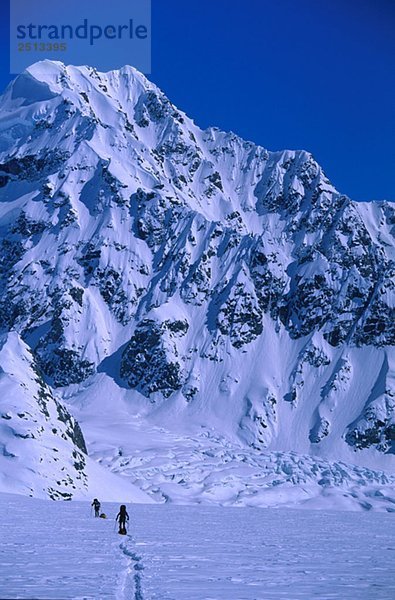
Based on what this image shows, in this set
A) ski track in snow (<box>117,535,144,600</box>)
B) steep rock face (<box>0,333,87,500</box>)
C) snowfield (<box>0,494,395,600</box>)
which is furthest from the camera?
steep rock face (<box>0,333,87,500</box>)

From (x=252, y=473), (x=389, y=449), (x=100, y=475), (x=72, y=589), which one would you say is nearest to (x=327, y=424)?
(x=389, y=449)

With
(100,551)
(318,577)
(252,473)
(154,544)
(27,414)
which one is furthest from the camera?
(252,473)

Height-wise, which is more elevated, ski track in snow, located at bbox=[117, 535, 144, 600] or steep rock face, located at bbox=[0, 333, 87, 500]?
steep rock face, located at bbox=[0, 333, 87, 500]

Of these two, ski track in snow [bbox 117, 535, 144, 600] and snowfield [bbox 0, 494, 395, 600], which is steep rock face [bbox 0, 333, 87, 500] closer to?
snowfield [bbox 0, 494, 395, 600]

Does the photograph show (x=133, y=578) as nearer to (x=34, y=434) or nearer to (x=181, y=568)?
(x=181, y=568)

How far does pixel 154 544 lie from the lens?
88.5 feet

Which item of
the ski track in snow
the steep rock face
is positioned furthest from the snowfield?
the steep rock face

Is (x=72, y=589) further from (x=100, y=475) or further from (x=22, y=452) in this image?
(x=100, y=475)

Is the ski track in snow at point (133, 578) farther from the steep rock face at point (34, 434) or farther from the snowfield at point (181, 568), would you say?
the steep rock face at point (34, 434)

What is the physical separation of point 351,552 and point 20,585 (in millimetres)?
16971

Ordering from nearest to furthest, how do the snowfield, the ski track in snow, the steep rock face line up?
the ski track in snow
the snowfield
the steep rock face

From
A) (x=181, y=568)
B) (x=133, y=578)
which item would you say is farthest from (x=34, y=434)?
(x=133, y=578)

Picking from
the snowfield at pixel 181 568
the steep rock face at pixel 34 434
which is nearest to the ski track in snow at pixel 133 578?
the snowfield at pixel 181 568

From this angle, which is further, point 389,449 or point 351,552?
point 389,449
